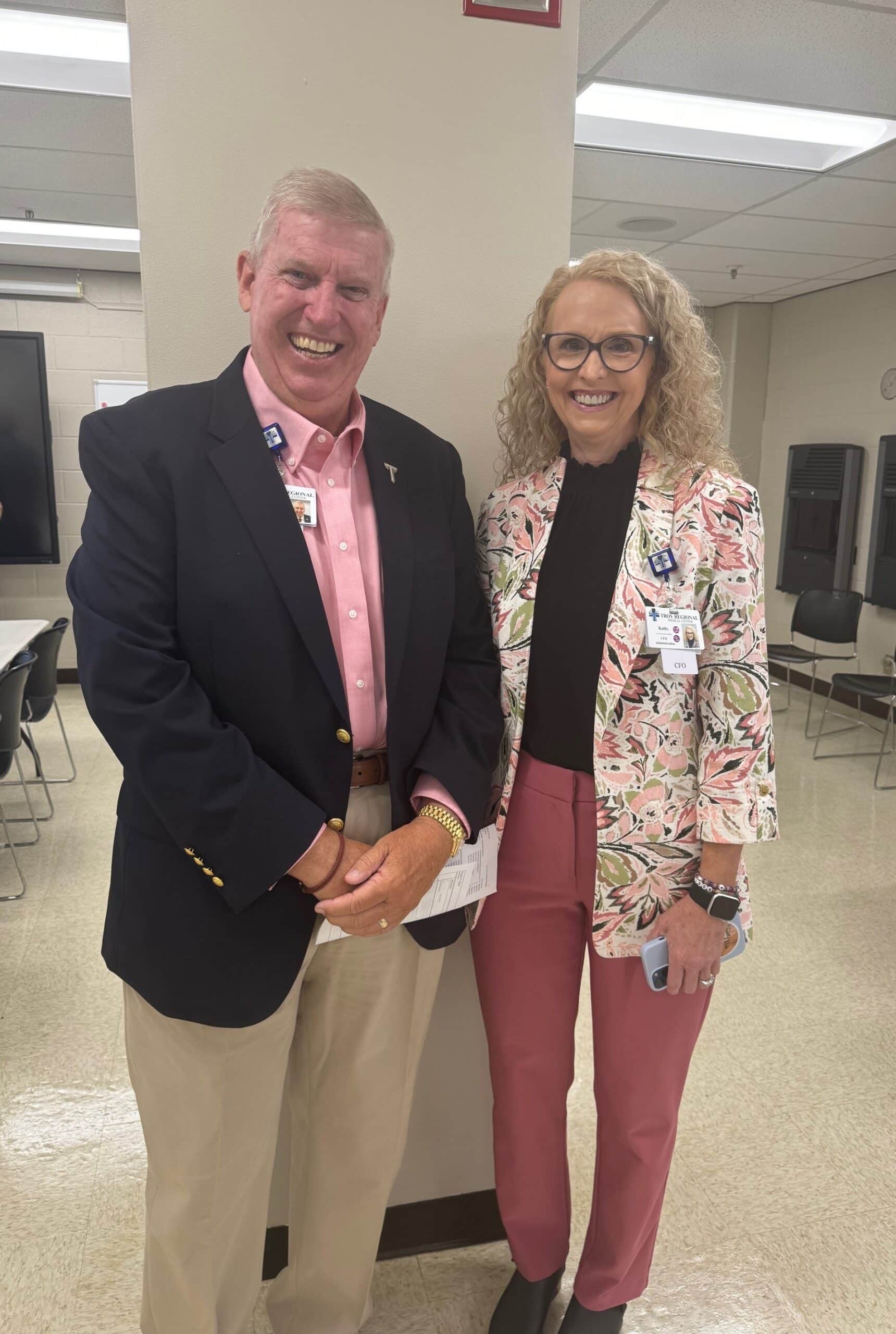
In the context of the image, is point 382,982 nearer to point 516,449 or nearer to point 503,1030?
point 503,1030

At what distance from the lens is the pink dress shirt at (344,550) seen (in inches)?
53.1

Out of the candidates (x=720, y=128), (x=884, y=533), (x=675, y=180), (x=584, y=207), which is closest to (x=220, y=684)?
(x=720, y=128)

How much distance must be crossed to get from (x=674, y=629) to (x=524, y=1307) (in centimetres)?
133

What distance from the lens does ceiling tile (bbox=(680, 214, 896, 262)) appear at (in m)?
5.00

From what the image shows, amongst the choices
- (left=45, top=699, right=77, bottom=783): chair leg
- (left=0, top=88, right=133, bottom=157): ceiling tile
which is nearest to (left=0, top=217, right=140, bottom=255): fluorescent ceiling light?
(left=0, top=88, right=133, bottom=157): ceiling tile

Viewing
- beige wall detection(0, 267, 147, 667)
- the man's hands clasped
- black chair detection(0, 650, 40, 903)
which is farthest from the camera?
beige wall detection(0, 267, 147, 667)

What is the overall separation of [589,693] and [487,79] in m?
1.13

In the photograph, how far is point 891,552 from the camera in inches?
245

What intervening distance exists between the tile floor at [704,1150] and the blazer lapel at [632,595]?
Result: 130 cm

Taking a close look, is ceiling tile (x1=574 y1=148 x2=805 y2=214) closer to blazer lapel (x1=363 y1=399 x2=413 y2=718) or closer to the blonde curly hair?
the blonde curly hair

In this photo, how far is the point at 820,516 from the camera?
22.5ft

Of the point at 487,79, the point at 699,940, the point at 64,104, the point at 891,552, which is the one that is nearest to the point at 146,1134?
the point at 699,940

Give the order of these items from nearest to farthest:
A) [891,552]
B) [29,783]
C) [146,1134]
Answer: [146,1134] < [29,783] < [891,552]

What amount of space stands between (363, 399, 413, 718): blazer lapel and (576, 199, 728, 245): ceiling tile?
12.8 feet
